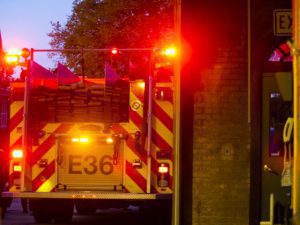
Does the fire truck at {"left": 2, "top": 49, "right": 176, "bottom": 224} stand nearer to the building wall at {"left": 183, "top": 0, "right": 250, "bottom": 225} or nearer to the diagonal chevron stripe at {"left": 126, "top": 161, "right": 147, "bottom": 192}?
the diagonal chevron stripe at {"left": 126, "top": 161, "right": 147, "bottom": 192}

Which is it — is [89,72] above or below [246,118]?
above

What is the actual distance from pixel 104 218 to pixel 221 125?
6317mm

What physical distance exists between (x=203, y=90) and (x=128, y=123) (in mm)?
1627

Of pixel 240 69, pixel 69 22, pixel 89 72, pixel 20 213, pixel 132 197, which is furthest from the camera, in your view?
pixel 69 22

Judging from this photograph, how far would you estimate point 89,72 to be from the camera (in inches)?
919

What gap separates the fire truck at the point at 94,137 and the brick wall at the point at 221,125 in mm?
1157

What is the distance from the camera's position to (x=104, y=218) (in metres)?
13.8

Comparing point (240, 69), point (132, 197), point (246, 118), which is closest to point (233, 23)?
point (240, 69)

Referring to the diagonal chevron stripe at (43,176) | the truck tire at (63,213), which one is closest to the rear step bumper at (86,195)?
the diagonal chevron stripe at (43,176)

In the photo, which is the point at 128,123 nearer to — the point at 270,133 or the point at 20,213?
the point at 270,133

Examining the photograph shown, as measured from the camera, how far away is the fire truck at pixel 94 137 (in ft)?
30.3

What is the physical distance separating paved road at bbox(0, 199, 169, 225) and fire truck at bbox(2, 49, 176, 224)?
1.33 meters

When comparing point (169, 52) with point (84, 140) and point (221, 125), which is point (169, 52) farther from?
point (84, 140)

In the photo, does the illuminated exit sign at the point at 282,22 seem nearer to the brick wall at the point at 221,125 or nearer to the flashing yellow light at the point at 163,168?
the brick wall at the point at 221,125
